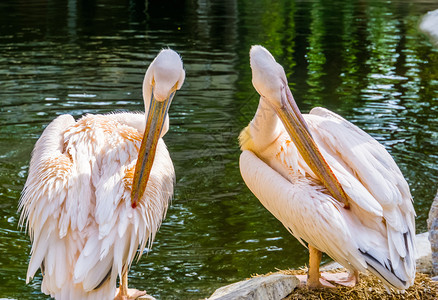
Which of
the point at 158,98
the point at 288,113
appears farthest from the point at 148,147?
the point at 288,113

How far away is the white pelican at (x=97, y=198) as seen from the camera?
3.00m

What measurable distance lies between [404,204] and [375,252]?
383 millimetres

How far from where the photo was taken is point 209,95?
8586 millimetres

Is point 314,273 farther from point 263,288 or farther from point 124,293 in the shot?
point 124,293

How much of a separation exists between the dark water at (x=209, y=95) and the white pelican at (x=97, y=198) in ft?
3.72

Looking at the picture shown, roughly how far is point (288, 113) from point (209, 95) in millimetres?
5208

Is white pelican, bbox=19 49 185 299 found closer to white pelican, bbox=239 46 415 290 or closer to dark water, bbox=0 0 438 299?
white pelican, bbox=239 46 415 290

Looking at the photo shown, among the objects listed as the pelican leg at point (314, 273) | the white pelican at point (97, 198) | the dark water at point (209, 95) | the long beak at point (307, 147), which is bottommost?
the dark water at point (209, 95)

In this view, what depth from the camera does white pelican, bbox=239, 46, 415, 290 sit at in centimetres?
293

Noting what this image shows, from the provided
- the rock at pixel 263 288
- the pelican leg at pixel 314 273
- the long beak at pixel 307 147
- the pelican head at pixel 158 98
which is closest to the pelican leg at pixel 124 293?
the rock at pixel 263 288

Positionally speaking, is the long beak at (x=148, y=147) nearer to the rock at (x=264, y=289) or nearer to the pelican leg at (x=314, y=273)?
the rock at (x=264, y=289)

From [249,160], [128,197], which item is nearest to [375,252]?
[249,160]

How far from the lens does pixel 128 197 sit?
10.6 ft

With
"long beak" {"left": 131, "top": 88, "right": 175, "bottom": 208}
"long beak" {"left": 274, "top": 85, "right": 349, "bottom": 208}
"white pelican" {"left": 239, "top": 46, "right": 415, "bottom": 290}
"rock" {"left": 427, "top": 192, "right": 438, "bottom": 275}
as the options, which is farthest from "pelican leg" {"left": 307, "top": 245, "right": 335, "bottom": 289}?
"long beak" {"left": 131, "top": 88, "right": 175, "bottom": 208}
